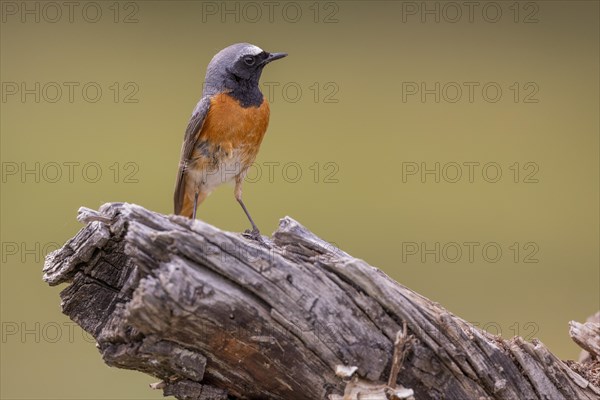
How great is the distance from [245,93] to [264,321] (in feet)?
5.98

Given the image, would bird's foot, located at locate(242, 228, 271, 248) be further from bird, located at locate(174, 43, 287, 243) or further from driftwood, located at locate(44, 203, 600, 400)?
bird, located at locate(174, 43, 287, 243)

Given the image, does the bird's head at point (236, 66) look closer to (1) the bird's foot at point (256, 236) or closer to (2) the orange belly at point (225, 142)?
(2) the orange belly at point (225, 142)

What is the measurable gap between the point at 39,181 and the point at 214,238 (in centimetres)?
650

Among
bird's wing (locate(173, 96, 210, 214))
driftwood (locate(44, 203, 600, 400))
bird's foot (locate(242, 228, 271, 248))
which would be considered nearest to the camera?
driftwood (locate(44, 203, 600, 400))

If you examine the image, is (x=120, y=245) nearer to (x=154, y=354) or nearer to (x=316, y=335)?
(x=154, y=354)

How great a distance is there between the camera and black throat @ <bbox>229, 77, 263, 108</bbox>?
4.40 metres

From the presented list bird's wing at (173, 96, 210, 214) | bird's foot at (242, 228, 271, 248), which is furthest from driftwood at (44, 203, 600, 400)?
bird's wing at (173, 96, 210, 214)

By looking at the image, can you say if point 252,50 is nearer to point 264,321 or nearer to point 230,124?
point 230,124

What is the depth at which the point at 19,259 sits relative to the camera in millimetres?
8242

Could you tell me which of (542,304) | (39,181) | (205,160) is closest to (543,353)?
(205,160)

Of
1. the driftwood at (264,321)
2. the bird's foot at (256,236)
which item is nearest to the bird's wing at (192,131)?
the bird's foot at (256,236)

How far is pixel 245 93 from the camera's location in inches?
174

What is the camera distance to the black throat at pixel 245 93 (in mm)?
4398

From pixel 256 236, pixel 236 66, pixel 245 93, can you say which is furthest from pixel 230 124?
pixel 256 236
